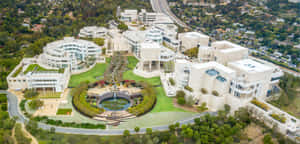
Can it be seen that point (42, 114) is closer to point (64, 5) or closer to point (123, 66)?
point (123, 66)

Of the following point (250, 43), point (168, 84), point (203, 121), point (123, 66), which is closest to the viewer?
point (203, 121)

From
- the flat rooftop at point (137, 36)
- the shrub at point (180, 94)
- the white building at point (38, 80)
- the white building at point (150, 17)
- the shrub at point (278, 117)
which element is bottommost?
the shrub at point (278, 117)

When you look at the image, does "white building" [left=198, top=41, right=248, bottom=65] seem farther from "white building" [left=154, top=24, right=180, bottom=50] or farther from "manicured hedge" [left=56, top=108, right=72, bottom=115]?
"manicured hedge" [left=56, top=108, right=72, bottom=115]

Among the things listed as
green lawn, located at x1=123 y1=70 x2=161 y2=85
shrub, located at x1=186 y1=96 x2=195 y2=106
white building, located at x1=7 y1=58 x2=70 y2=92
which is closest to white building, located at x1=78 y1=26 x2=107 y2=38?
green lawn, located at x1=123 y1=70 x2=161 y2=85

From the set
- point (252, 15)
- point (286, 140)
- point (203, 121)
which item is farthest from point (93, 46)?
point (252, 15)

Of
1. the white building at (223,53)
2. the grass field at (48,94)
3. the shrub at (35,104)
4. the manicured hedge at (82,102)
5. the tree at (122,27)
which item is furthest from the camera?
the tree at (122,27)

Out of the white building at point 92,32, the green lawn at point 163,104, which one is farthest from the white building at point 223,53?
the white building at point 92,32

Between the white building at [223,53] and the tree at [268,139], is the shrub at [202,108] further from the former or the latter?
the white building at [223,53]
